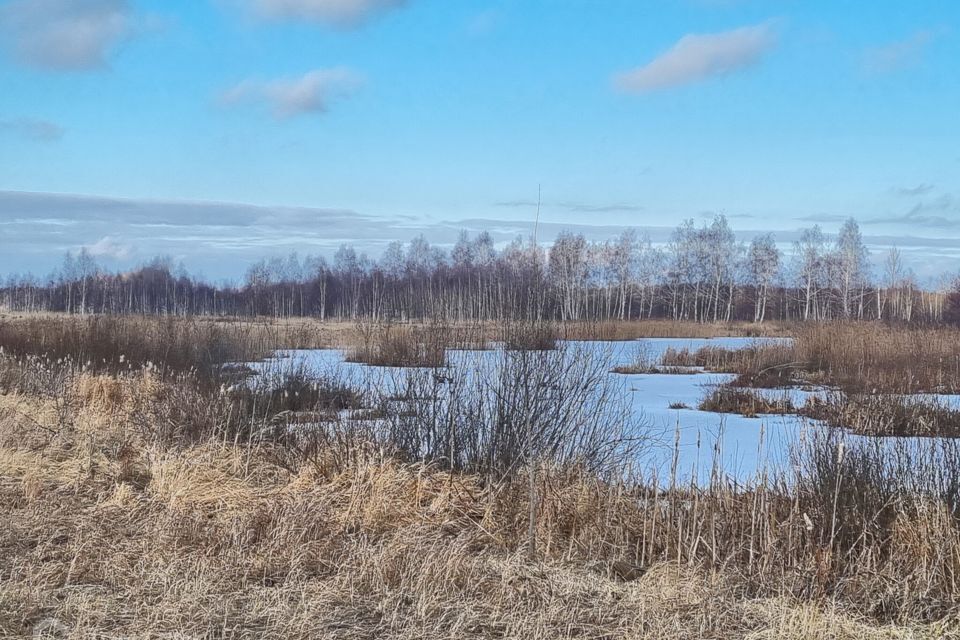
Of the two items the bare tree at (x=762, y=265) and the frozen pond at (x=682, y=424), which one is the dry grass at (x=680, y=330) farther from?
the bare tree at (x=762, y=265)

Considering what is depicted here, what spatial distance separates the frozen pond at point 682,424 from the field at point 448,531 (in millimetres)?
271

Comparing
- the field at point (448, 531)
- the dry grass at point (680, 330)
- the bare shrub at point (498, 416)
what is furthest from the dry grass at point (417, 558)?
the dry grass at point (680, 330)

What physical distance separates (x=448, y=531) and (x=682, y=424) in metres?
6.64

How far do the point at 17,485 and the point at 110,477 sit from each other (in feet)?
2.18

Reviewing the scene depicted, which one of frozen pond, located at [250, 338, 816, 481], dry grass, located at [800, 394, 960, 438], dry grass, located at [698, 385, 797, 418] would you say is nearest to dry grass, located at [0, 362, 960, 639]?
frozen pond, located at [250, 338, 816, 481]

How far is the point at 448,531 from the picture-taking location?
215 inches

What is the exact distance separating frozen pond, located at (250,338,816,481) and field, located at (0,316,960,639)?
0.27 m

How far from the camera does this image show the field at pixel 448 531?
371cm

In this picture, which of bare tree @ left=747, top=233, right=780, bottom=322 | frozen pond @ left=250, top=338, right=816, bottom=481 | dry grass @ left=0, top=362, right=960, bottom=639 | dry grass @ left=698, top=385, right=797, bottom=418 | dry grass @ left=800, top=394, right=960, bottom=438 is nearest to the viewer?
dry grass @ left=0, top=362, right=960, bottom=639

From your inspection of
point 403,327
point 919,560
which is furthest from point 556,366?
point 919,560

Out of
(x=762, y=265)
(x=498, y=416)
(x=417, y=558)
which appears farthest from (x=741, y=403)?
(x=762, y=265)

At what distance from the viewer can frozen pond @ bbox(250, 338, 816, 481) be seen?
6.92m

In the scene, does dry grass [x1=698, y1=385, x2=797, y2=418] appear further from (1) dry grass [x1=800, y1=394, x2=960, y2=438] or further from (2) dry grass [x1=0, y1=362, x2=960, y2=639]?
(2) dry grass [x1=0, y1=362, x2=960, y2=639]

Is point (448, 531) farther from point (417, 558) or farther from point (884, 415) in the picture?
point (884, 415)
